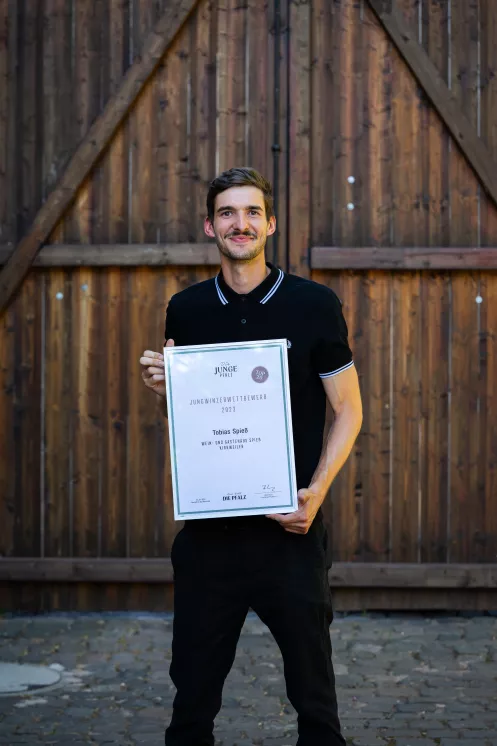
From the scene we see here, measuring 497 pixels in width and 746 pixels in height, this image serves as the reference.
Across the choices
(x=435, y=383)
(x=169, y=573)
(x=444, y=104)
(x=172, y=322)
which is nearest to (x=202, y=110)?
(x=444, y=104)

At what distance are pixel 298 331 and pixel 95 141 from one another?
3947mm

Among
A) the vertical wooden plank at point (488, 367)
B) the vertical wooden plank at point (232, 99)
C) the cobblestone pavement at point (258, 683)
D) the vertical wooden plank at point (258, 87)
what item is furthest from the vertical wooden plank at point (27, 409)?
the vertical wooden plank at point (488, 367)

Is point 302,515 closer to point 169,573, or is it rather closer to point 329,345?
point 329,345

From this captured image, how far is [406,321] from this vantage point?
711cm

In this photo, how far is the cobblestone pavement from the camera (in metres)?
4.88

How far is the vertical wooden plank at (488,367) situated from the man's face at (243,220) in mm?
3769

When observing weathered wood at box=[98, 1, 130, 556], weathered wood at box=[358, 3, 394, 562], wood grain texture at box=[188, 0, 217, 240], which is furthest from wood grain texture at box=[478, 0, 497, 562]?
weathered wood at box=[98, 1, 130, 556]

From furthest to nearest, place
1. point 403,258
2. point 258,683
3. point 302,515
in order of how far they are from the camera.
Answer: point 403,258, point 258,683, point 302,515

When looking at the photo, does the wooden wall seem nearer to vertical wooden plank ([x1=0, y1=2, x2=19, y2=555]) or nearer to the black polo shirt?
vertical wooden plank ([x1=0, y1=2, x2=19, y2=555])

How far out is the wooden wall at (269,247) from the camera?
710 centimetres

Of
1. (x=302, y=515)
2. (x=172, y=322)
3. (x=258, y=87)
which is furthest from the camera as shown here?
(x=258, y=87)

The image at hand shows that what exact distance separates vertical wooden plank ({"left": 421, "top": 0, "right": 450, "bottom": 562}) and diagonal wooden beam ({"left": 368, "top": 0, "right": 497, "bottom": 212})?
9 centimetres

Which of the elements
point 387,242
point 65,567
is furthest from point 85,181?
point 65,567

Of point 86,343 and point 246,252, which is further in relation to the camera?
point 86,343
